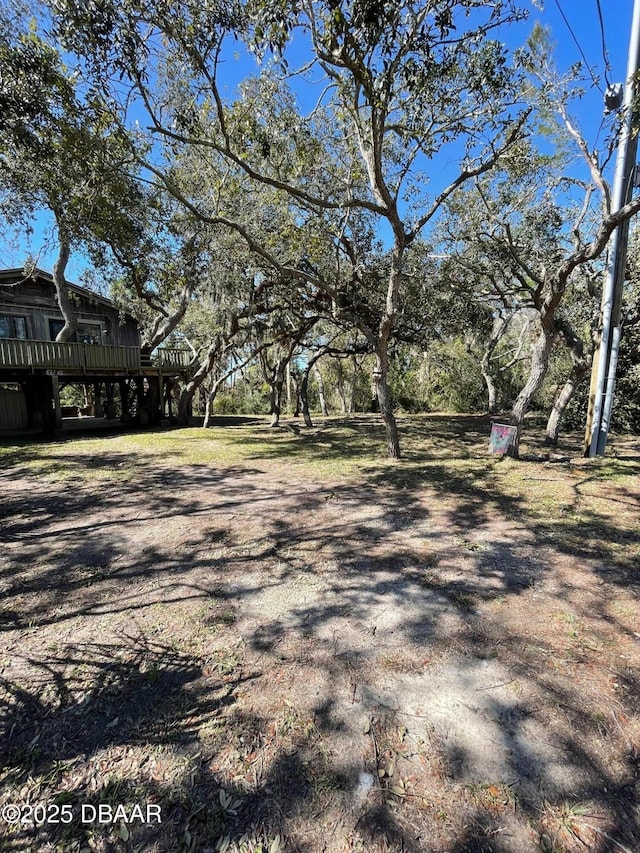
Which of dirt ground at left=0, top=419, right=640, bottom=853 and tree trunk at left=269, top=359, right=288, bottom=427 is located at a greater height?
tree trunk at left=269, top=359, right=288, bottom=427

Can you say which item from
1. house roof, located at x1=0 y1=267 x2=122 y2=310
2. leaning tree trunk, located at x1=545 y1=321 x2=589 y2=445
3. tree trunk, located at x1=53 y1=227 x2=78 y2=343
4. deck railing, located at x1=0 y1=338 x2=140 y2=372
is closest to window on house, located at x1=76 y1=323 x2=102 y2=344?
house roof, located at x1=0 y1=267 x2=122 y2=310

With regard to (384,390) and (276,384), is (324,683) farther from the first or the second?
(276,384)

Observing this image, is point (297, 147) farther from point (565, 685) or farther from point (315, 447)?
point (565, 685)

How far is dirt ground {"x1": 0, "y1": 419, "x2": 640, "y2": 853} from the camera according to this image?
1426 millimetres

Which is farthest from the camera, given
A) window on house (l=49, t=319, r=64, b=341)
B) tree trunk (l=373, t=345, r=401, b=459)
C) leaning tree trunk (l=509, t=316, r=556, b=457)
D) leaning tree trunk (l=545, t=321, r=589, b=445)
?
window on house (l=49, t=319, r=64, b=341)

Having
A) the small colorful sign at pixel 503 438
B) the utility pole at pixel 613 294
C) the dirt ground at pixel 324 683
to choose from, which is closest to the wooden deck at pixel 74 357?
the dirt ground at pixel 324 683

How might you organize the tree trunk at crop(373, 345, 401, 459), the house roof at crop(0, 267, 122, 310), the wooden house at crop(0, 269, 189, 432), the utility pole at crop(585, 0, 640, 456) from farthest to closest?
the house roof at crop(0, 267, 122, 310) < the wooden house at crop(0, 269, 189, 432) < the tree trunk at crop(373, 345, 401, 459) < the utility pole at crop(585, 0, 640, 456)

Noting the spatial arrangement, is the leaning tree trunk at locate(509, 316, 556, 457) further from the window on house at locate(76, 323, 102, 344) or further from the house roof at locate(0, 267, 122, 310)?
the window on house at locate(76, 323, 102, 344)

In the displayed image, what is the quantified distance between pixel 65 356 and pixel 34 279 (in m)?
3.44

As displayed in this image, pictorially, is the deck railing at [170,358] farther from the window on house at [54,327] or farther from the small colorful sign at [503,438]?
the small colorful sign at [503,438]

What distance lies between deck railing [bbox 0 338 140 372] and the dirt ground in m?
8.59

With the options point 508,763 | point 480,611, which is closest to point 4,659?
point 508,763

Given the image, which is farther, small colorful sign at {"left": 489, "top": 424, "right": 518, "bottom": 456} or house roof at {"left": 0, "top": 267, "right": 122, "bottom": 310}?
house roof at {"left": 0, "top": 267, "right": 122, "bottom": 310}

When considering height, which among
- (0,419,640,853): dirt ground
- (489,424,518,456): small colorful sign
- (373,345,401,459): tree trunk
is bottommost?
(0,419,640,853): dirt ground
